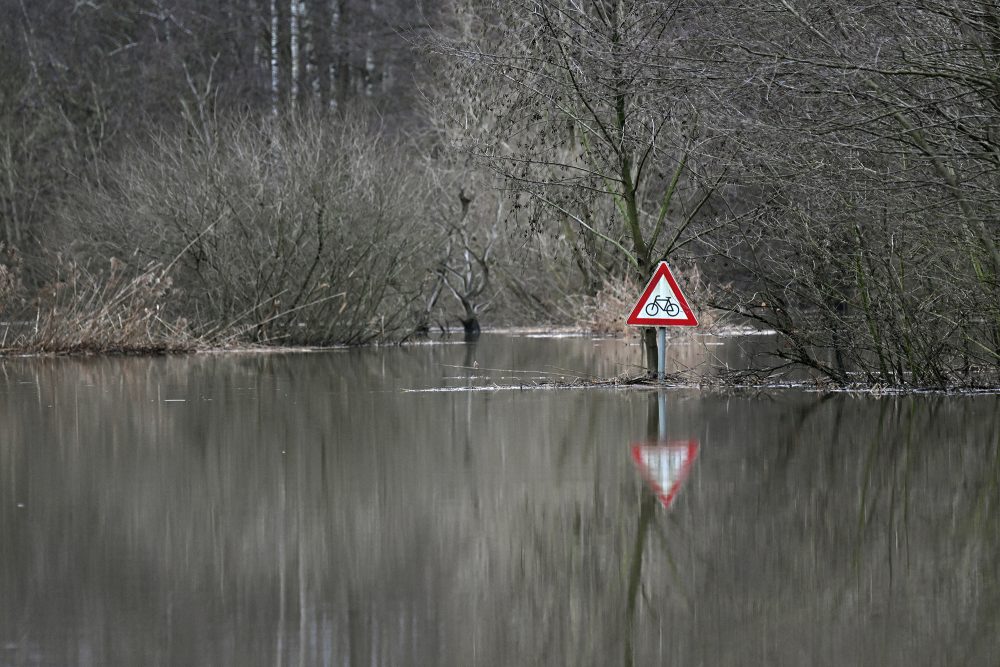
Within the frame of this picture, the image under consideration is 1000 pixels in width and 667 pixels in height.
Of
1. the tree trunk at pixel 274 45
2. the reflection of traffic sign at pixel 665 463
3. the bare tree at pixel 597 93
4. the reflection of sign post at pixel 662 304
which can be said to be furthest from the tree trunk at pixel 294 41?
the reflection of traffic sign at pixel 665 463

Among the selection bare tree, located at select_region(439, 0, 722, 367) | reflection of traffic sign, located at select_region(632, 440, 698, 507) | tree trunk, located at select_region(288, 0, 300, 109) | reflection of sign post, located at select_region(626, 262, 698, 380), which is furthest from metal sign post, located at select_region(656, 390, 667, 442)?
tree trunk, located at select_region(288, 0, 300, 109)

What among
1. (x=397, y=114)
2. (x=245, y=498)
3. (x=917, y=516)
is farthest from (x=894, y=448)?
(x=397, y=114)

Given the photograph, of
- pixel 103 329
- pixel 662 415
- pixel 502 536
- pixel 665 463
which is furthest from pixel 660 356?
pixel 103 329

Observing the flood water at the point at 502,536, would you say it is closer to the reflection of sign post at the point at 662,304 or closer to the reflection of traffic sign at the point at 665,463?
the reflection of traffic sign at the point at 665,463

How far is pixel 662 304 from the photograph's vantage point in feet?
64.3

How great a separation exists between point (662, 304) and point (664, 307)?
1.7 inches

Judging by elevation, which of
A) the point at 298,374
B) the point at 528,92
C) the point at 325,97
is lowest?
the point at 298,374

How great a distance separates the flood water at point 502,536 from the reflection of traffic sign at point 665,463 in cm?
4

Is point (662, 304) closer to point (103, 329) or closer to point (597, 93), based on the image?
point (597, 93)

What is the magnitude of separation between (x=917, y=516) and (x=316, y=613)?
375 centimetres

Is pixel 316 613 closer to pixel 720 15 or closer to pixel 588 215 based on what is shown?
pixel 720 15

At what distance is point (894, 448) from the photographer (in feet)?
41.0

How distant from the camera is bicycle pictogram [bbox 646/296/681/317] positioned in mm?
19578

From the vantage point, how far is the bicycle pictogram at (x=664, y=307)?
1958cm
